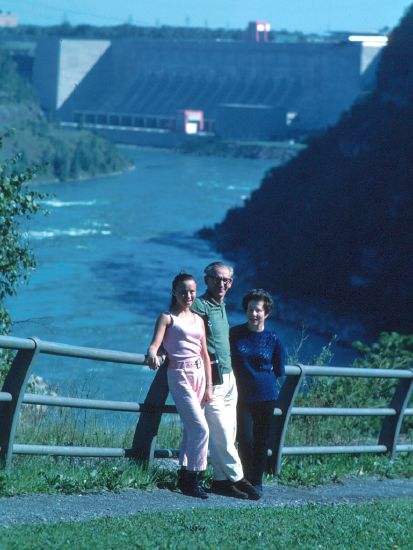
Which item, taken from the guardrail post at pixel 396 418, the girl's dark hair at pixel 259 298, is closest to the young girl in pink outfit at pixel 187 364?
the girl's dark hair at pixel 259 298

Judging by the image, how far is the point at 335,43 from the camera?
314ft

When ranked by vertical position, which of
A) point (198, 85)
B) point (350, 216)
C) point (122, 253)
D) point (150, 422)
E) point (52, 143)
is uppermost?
point (198, 85)

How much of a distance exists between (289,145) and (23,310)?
64.9 m

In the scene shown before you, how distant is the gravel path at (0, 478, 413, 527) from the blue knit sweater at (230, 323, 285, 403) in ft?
1.52

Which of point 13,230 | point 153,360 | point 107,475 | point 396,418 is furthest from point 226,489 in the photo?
point 13,230

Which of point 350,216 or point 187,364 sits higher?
point 187,364

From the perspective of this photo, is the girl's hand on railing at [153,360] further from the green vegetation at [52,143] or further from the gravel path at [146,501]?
the green vegetation at [52,143]

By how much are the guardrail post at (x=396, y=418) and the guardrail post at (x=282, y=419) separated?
0.95 m

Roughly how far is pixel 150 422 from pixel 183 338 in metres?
0.64

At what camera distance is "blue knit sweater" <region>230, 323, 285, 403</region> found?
497cm

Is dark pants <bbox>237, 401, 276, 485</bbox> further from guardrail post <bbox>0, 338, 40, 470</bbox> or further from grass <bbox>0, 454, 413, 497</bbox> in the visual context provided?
guardrail post <bbox>0, 338, 40, 470</bbox>

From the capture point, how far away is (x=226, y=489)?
4.97 meters

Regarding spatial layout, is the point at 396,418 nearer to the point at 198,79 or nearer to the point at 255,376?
the point at 255,376

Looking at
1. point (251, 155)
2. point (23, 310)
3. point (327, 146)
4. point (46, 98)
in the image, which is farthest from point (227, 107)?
point (23, 310)
